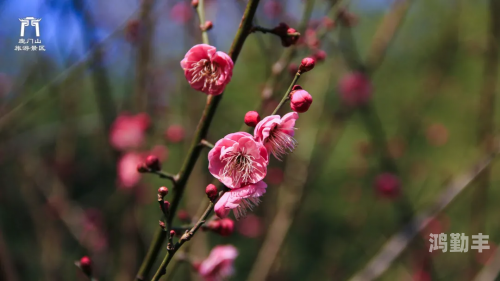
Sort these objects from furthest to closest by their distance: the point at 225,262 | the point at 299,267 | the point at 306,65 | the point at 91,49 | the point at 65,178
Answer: the point at 299,267 → the point at 65,178 → the point at 91,49 → the point at 225,262 → the point at 306,65

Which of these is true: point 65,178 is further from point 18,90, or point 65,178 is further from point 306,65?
point 306,65

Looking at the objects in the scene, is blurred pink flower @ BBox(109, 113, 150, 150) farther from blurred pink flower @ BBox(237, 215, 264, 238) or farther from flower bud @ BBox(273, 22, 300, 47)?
flower bud @ BBox(273, 22, 300, 47)

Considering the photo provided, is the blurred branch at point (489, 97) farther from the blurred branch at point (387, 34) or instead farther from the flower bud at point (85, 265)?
the flower bud at point (85, 265)

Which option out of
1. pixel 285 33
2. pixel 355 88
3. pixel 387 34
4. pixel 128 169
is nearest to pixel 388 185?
pixel 355 88

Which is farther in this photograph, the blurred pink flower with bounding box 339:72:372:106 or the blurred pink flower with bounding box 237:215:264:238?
the blurred pink flower with bounding box 237:215:264:238

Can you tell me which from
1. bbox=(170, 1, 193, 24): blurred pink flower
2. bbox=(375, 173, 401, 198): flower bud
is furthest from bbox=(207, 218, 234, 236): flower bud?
bbox=(170, 1, 193, 24): blurred pink flower

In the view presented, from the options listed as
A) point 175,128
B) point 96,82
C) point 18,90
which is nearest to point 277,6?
point 175,128
